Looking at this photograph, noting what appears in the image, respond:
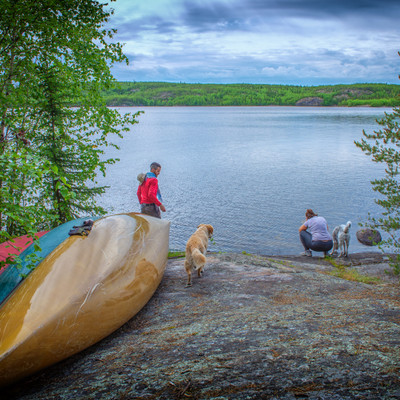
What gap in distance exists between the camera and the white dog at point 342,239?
12102mm

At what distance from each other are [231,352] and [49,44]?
29.7 ft

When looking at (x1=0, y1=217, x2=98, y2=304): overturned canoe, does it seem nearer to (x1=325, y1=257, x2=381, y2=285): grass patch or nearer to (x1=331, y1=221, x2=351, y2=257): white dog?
(x1=325, y1=257, x2=381, y2=285): grass patch

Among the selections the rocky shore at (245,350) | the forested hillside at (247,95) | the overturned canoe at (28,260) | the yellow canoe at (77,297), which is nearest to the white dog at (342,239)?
the rocky shore at (245,350)

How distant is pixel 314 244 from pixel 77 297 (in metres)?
9.10

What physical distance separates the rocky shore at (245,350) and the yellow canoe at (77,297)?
27cm

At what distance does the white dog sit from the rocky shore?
483 centimetres

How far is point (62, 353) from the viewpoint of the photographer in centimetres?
486

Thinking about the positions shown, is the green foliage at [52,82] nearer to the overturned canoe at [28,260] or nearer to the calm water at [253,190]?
the overturned canoe at [28,260]

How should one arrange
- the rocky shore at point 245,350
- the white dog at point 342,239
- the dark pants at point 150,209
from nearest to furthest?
the rocky shore at point 245,350, the dark pants at point 150,209, the white dog at point 342,239

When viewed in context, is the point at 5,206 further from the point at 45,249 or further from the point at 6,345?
the point at 45,249

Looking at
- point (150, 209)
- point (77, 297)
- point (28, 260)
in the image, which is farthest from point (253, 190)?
Answer: point (28, 260)

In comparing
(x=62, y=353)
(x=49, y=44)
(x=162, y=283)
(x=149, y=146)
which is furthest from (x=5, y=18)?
(x=149, y=146)

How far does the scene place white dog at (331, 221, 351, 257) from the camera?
39.7ft

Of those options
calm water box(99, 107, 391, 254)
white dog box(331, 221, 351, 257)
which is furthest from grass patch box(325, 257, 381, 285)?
calm water box(99, 107, 391, 254)
